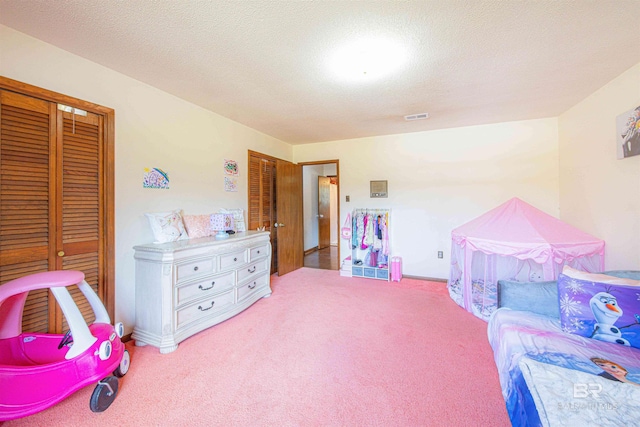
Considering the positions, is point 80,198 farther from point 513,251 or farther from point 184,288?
point 513,251

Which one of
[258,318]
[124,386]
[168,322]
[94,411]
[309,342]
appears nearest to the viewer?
[94,411]

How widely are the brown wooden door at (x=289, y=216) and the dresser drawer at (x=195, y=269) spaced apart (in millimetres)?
1919

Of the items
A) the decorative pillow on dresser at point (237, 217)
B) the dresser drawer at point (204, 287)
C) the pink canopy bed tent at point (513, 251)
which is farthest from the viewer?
the decorative pillow on dresser at point (237, 217)

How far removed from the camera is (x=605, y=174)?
2566 mm

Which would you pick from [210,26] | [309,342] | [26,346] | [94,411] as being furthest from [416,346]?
[210,26]

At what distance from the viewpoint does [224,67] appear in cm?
216

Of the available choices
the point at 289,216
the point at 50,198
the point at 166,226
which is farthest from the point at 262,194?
the point at 50,198

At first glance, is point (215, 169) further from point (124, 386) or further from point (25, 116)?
point (124, 386)

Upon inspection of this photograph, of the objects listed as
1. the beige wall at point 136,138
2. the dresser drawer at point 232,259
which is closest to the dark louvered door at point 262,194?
the beige wall at point 136,138

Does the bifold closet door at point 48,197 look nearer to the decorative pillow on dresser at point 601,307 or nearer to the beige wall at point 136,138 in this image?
the beige wall at point 136,138

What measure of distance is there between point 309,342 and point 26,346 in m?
1.98

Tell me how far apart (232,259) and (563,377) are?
8.75ft

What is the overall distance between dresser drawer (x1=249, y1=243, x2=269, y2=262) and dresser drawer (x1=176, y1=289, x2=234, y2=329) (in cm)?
50

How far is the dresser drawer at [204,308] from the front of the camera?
2238 millimetres
